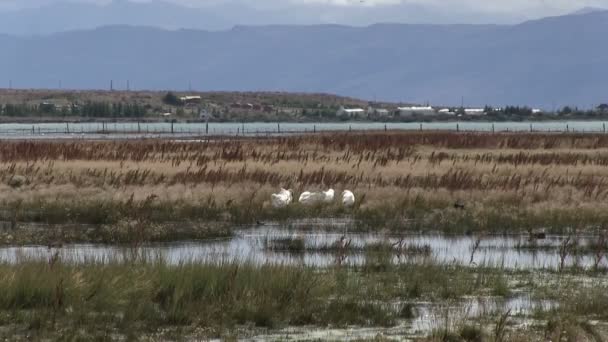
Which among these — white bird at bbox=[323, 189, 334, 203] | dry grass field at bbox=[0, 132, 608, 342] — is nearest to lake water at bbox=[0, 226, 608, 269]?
dry grass field at bbox=[0, 132, 608, 342]

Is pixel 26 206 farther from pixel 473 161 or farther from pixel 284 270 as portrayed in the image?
pixel 473 161

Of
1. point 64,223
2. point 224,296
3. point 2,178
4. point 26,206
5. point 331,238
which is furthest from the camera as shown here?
point 2,178

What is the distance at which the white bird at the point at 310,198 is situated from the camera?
29.1 m

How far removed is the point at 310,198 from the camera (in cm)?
2934

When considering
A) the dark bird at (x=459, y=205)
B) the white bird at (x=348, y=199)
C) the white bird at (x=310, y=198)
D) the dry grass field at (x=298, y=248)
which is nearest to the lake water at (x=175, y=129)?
the dry grass field at (x=298, y=248)

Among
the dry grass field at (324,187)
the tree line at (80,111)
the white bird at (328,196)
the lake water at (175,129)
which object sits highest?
the white bird at (328,196)

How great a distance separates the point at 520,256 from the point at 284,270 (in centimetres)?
716

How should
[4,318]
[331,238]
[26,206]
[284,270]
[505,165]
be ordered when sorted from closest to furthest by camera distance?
[4,318], [284,270], [331,238], [26,206], [505,165]

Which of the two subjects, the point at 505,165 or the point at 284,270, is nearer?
the point at 284,270

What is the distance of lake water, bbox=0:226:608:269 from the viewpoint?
19875 mm

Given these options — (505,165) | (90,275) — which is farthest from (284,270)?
(505,165)

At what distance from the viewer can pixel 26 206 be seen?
95.3 ft

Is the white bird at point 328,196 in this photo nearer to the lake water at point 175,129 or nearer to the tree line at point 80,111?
the lake water at point 175,129

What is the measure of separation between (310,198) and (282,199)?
0.92 meters
